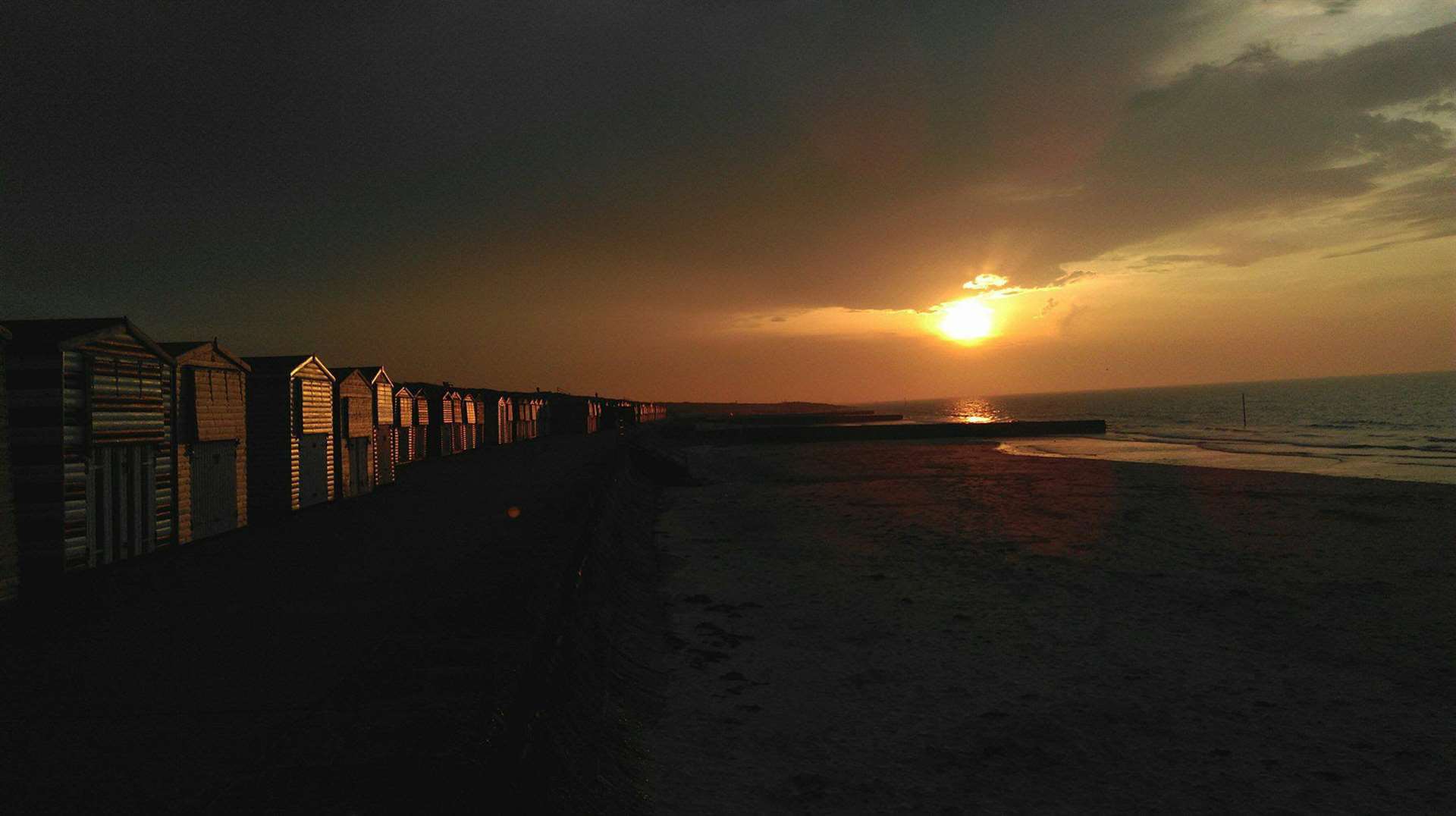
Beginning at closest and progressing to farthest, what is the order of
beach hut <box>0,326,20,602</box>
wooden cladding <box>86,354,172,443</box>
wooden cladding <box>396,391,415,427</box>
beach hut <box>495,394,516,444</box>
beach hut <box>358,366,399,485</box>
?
beach hut <box>0,326,20,602</box>
wooden cladding <box>86,354,172,443</box>
beach hut <box>358,366,399,485</box>
wooden cladding <box>396,391,415,427</box>
beach hut <box>495,394,516,444</box>

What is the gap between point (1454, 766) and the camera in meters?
8.19

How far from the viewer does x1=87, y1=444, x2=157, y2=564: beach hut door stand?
567 inches

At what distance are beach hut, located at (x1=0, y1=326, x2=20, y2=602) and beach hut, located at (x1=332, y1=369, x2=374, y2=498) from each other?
13.2 metres

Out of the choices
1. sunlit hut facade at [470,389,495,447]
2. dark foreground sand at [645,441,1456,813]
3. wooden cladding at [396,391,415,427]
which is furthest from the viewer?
sunlit hut facade at [470,389,495,447]

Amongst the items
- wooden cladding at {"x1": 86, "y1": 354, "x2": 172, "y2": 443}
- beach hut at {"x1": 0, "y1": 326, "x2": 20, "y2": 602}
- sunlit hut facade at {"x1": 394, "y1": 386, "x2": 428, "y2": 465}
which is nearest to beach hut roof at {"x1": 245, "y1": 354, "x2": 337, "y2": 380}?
wooden cladding at {"x1": 86, "y1": 354, "x2": 172, "y2": 443}

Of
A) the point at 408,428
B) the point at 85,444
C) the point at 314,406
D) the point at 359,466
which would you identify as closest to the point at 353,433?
the point at 359,466

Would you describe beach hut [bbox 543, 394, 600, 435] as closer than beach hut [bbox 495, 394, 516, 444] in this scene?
No

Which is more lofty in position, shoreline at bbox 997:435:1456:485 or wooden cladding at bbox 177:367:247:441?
wooden cladding at bbox 177:367:247:441

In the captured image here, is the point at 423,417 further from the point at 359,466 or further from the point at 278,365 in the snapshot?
the point at 278,365

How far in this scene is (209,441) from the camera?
A: 1856 cm

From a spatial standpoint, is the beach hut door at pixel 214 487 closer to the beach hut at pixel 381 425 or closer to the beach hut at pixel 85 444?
the beach hut at pixel 85 444

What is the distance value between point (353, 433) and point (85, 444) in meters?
13.3

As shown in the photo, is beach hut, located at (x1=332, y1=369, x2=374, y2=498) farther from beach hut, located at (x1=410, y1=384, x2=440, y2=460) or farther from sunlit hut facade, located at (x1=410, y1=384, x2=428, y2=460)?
beach hut, located at (x1=410, y1=384, x2=440, y2=460)

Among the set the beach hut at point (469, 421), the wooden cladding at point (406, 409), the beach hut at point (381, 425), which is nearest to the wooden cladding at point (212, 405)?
the beach hut at point (381, 425)
